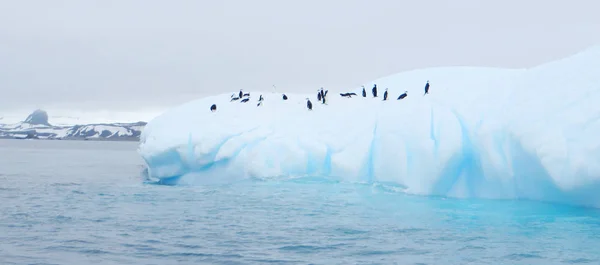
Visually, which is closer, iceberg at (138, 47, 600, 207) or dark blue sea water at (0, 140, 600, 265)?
dark blue sea water at (0, 140, 600, 265)

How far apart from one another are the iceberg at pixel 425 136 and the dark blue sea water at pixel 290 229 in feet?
1.93

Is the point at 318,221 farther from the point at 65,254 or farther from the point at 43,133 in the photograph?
the point at 43,133

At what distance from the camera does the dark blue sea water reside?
29.3ft

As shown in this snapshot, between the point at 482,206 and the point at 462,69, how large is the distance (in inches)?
294

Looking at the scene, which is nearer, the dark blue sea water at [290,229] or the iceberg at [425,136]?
the dark blue sea water at [290,229]

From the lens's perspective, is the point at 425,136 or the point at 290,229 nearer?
the point at 290,229

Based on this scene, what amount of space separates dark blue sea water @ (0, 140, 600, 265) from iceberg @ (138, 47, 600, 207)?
59 cm

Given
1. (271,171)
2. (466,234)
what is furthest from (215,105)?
(466,234)

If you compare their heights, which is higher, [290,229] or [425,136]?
[425,136]

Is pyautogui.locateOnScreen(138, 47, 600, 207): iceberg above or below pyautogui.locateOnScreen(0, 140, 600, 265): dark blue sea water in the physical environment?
above

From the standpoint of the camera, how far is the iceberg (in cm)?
1277

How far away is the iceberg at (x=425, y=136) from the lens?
12.8 m

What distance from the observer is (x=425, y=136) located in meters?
15.5

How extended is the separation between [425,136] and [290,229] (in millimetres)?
5624
